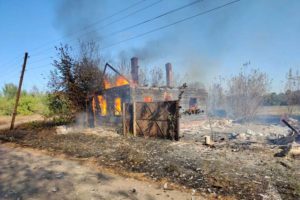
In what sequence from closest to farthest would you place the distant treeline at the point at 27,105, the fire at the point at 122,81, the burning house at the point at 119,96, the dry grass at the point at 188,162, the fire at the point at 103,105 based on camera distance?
the dry grass at the point at 188,162 < the burning house at the point at 119,96 < the fire at the point at 103,105 < the fire at the point at 122,81 < the distant treeline at the point at 27,105

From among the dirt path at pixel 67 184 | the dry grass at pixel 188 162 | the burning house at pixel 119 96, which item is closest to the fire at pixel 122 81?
the burning house at pixel 119 96

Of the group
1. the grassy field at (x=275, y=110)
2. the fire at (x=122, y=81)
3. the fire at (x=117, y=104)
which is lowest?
the grassy field at (x=275, y=110)

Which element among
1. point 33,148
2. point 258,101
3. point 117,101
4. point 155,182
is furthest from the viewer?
point 258,101

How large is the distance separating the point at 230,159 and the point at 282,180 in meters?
1.94

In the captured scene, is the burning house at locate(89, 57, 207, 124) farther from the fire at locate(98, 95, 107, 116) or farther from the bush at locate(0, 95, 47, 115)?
the bush at locate(0, 95, 47, 115)

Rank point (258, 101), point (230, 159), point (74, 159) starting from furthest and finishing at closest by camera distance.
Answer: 1. point (258, 101)
2. point (74, 159)
3. point (230, 159)

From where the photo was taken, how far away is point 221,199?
450cm

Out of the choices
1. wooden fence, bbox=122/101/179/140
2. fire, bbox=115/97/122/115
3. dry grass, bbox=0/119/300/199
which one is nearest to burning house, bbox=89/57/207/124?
fire, bbox=115/97/122/115

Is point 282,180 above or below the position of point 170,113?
below

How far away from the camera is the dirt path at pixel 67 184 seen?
189 inches

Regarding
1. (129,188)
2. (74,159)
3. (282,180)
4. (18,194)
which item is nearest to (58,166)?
(74,159)

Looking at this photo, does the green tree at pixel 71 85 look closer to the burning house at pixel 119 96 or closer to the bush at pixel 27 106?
the burning house at pixel 119 96

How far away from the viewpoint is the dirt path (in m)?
4.79

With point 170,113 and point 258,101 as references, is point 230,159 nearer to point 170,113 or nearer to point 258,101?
point 170,113
